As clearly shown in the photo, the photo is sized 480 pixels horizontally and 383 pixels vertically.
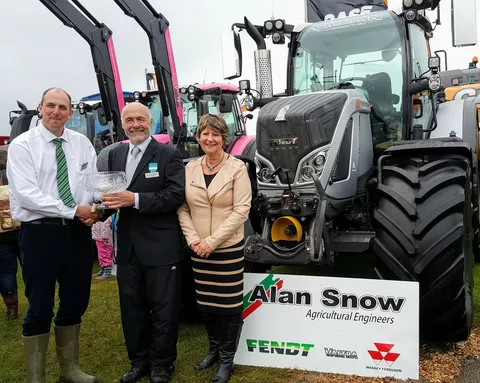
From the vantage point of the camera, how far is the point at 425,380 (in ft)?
10.6

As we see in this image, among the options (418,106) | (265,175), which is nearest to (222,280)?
(265,175)

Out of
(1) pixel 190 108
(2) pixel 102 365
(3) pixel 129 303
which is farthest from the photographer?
(1) pixel 190 108

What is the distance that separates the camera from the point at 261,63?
466cm

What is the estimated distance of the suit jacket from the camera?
3381mm

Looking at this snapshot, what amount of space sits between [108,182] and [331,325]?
170 centimetres

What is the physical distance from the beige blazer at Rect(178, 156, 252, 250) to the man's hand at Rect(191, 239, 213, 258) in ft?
0.08

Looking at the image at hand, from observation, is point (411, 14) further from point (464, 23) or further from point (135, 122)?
point (135, 122)

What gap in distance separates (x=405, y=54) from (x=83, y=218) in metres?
3.07

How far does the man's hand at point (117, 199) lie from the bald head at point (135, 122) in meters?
0.41

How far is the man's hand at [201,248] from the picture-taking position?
328 cm

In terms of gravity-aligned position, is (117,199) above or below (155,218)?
above

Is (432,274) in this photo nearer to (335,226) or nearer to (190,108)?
(335,226)

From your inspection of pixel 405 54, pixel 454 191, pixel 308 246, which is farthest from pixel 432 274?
pixel 405 54

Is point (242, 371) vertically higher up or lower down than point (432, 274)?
lower down
